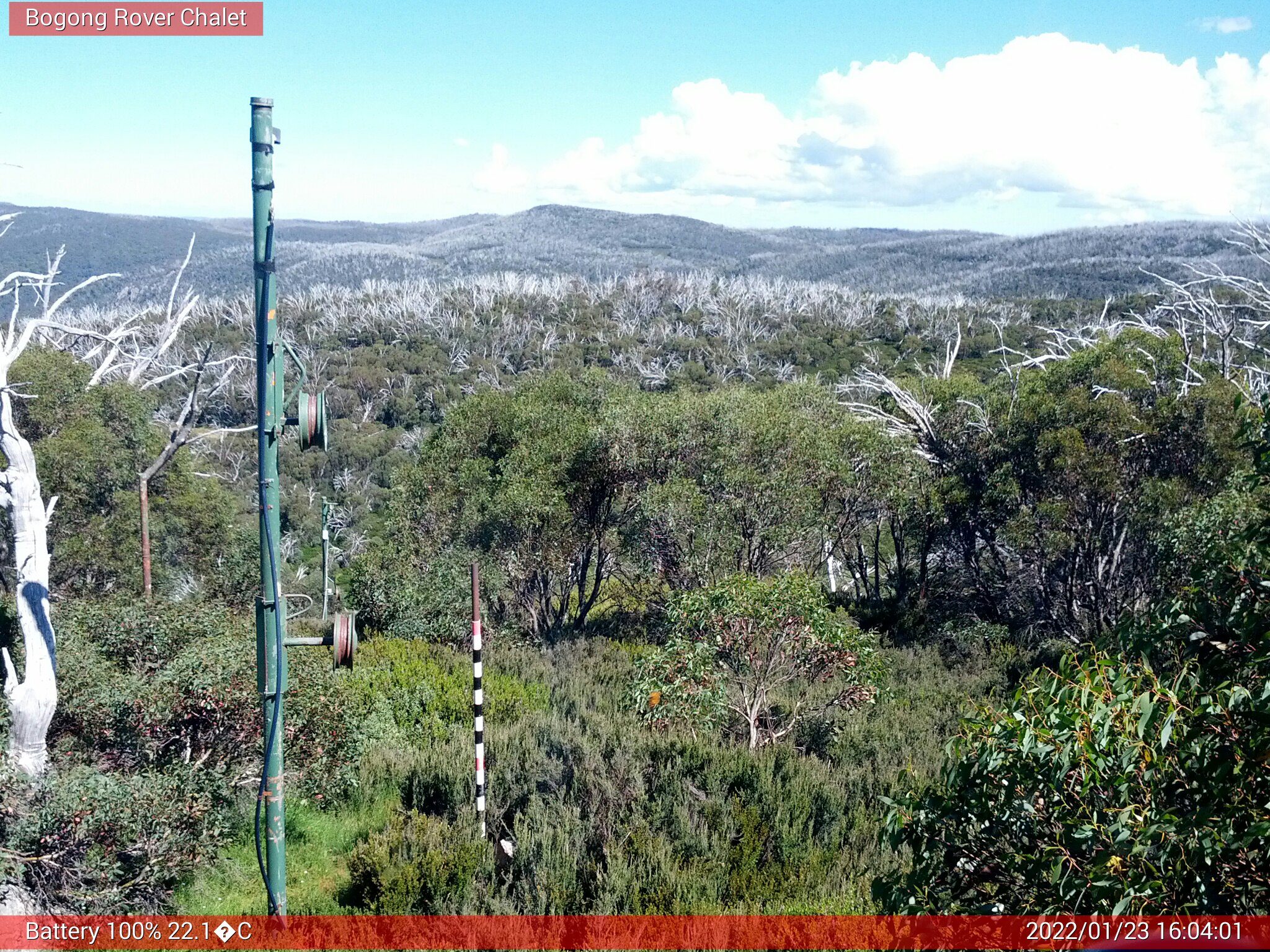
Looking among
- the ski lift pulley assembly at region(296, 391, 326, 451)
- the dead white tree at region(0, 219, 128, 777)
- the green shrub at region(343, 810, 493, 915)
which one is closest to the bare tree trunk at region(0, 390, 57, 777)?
the dead white tree at region(0, 219, 128, 777)

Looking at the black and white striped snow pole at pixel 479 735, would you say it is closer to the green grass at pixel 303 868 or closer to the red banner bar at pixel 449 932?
the green grass at pixel 303 868

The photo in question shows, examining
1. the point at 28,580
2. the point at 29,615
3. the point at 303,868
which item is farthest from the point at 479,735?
the point at 28,580

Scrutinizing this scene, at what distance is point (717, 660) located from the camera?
10281 millimetres

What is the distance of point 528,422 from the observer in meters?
16.3

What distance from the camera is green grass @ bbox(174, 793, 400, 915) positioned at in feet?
23.6

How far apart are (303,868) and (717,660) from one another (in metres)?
4.46

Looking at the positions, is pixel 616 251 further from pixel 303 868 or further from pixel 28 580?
pixel 303 868

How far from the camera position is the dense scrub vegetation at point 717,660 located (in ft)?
11.1

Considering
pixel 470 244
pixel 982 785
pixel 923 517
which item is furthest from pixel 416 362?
pixel 470 244

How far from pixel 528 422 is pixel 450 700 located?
5.70 meters

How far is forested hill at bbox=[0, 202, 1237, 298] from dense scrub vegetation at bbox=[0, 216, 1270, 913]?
47981 millimetres

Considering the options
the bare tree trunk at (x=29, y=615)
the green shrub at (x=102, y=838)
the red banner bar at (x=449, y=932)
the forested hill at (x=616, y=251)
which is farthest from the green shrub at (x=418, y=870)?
the forested hill at (x=616, y=251)

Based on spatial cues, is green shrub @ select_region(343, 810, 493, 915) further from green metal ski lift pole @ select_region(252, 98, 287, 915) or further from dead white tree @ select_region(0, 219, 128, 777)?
dead white tree @ select_region(0, 219, 128, 777)

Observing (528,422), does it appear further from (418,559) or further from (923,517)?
(923,517)
